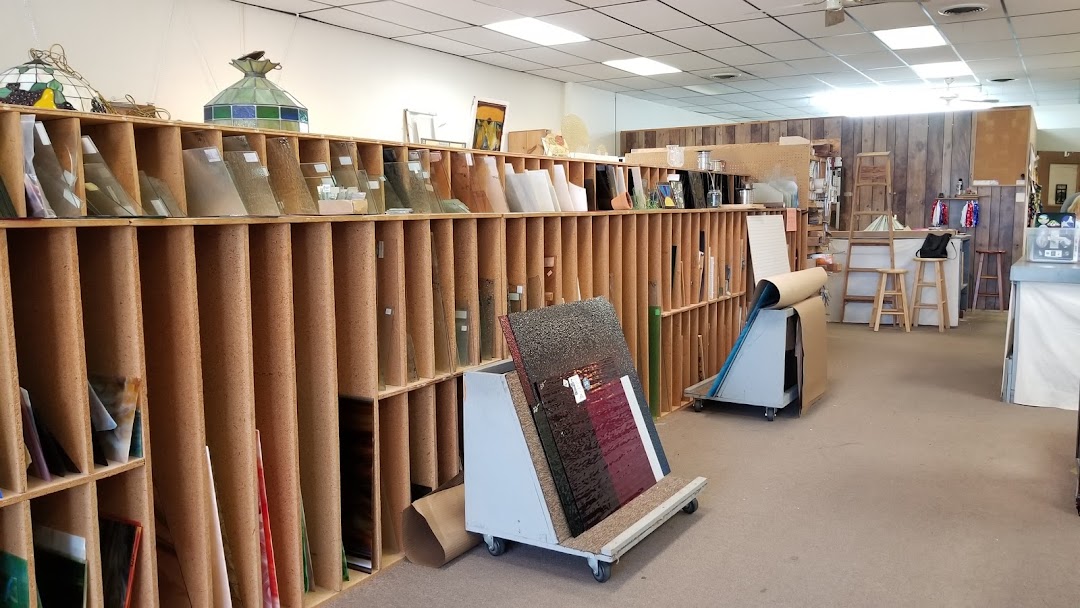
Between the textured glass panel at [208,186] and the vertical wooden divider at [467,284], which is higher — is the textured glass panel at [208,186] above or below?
above

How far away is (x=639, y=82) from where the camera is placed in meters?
10.8

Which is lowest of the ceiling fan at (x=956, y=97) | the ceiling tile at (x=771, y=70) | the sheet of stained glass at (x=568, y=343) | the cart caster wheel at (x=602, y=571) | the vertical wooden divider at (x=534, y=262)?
the cart caster wheel at (x=602, y=571)

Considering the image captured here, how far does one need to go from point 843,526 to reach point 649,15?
486 cm

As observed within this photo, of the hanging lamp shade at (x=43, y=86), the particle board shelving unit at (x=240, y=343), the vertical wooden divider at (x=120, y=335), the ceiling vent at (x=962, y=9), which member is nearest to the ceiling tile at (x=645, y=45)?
the ceiling vent at (x=962, y=9)

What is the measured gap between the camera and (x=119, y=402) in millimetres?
2252

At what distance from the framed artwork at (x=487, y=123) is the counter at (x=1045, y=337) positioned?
130 inches

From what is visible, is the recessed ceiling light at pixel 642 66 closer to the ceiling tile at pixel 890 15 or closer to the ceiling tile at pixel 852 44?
the ceiling tile at pixel 852 44

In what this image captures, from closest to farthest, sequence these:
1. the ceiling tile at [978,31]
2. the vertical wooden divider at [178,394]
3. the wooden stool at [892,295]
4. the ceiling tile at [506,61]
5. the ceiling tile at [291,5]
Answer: the vertical wooden divider at [178,394]
the ceiling tile at [291,5]
the ceiling tile at [978,31]
the wooden stool at [892,295]
the ceiling tile at [506,61]

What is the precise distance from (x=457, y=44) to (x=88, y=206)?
20.9 feet

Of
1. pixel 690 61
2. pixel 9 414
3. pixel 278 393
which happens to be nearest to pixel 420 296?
pixel 278 393

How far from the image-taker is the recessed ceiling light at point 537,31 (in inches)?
287

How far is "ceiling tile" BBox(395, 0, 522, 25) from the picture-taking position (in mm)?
6461

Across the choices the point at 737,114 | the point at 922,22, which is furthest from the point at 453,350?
the point at 737,114

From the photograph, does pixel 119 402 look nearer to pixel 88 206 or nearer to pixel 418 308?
pixel 88 206
